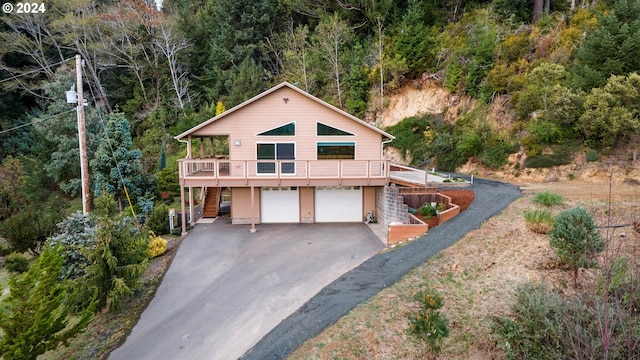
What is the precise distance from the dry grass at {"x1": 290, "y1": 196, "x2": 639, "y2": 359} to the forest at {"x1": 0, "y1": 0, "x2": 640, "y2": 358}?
5703mm

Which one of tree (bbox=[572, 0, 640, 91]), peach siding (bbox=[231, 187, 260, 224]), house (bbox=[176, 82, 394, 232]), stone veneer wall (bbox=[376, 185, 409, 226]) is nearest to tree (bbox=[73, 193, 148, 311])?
house (bbox=[176, 82, 394, 232])

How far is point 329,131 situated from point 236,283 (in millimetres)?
8291

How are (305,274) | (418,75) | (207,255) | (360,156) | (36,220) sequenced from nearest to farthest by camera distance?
1. (305,274)
2. (207,255)
3. (36,220)
4. (360,156)
5. (418,75)

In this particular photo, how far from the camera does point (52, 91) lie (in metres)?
23.0

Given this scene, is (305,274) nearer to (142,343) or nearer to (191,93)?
(142,343)

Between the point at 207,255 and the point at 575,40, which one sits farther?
the point at 575,40

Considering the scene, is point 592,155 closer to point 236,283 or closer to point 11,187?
point 236,283

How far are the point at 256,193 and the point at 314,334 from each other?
9505 mm

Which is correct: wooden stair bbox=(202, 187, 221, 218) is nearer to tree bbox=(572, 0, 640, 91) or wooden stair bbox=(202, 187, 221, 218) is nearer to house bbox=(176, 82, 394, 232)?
Answer: house bbox=(176, 82, 394, 232)

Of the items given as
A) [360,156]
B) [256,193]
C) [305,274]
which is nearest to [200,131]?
[256,193]

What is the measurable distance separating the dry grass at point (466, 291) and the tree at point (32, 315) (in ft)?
14.6

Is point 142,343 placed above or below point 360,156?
below

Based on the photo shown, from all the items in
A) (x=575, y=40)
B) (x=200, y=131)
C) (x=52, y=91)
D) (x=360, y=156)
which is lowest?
(x=360, y=156)

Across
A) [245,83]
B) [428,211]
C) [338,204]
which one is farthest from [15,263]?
[245,83]
